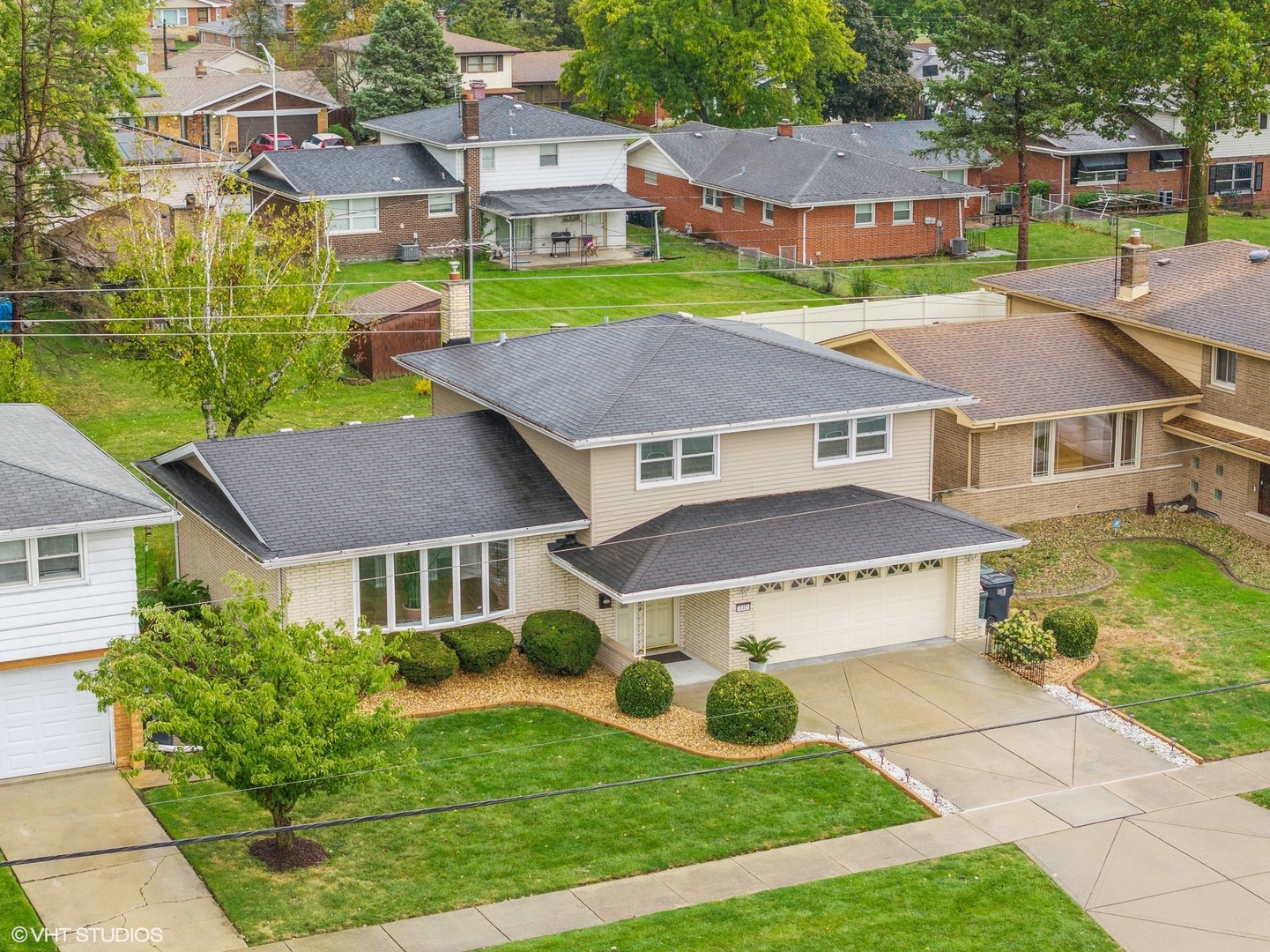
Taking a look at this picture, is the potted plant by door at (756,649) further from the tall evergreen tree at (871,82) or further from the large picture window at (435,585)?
the tall evergreen tree at (871,82)

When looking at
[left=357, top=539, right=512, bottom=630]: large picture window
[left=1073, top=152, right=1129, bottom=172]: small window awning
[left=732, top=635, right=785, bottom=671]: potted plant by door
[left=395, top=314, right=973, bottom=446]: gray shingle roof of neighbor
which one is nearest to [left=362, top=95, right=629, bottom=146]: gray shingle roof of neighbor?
[left=1073, top=152, right=1129, bottom=172]: small window awning

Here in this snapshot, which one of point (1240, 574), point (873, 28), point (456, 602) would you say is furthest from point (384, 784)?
point (873, 28)

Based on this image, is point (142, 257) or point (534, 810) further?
point (142, 257)

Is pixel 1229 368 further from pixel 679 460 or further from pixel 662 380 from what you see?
pixel 679 460

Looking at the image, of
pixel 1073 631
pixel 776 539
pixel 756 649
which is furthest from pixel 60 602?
pixel 1073 631

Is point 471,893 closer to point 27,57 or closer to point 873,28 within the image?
point 27,57
